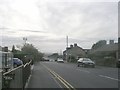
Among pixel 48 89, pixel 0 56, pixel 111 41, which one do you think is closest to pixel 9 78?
pixel 48 89

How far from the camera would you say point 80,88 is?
642 inches

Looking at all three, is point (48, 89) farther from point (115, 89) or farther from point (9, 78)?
point (9, 78)

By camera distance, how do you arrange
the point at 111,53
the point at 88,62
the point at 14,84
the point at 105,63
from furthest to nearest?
1. the point at 111,53
2. the point at 105,63
3. the point at 88,62
4. the point at 14,84

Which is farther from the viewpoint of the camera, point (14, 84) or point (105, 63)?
point (105, 63)

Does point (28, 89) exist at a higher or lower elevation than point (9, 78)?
lower

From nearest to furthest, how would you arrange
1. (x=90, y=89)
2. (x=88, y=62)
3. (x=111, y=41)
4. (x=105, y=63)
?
(x=90, y=89) < (x=88, y=62) < (x=105, y=63) < (x=111, y=41)

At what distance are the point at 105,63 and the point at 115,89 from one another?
4794 centimetres

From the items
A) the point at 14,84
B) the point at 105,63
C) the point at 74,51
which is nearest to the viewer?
the point at 14,84

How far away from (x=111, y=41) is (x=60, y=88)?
326 feet

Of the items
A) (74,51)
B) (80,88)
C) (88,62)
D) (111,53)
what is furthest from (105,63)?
(74,51)

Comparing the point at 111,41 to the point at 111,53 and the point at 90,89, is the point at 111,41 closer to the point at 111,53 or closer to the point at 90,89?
the point at 111,53

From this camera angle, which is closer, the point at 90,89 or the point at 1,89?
the point at 1,89

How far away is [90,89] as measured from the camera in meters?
15.7

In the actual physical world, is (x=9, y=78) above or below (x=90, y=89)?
above
